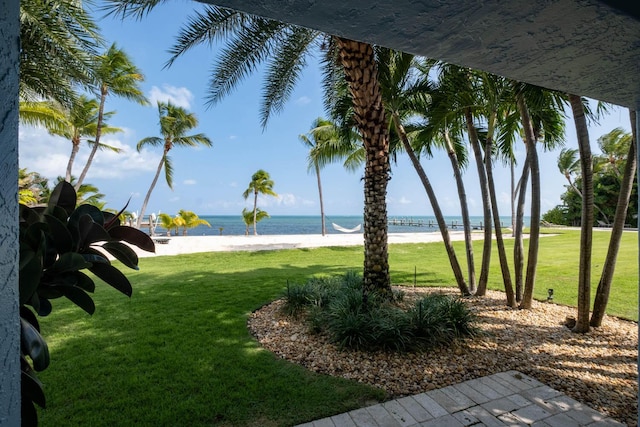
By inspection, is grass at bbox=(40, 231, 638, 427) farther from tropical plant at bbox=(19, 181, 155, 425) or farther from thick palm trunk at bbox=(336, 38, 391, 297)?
thick palm trunk at bbox=(336, 38, 391, 297)

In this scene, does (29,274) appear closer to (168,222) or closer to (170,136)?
(170,136)

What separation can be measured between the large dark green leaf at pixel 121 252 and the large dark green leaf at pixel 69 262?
0.14 m

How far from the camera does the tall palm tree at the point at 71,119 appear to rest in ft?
34.2

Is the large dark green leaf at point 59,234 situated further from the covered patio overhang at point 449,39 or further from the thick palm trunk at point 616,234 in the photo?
the thick palm trunk at point 616,234

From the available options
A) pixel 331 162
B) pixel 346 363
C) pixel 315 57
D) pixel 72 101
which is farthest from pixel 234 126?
pixel 346 363

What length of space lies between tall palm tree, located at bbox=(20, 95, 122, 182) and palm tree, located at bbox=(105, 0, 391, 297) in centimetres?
553

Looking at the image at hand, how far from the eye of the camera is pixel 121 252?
52.5 inches

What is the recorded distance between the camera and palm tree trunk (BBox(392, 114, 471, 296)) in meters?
6.42

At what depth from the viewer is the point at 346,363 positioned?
3.64 m

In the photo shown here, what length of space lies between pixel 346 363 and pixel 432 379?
95 cm

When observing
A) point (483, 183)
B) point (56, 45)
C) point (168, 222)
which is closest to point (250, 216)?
point (168, 222)

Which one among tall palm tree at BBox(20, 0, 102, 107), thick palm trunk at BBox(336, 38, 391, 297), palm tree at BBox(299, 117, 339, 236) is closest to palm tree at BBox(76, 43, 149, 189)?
tall palm tree at BBox(20, 0, 102, 107)

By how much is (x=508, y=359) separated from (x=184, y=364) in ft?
12.5

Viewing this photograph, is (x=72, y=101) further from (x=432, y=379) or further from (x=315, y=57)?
(x=432, y=379)
